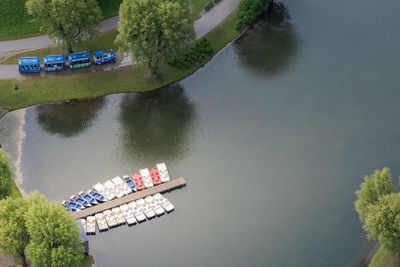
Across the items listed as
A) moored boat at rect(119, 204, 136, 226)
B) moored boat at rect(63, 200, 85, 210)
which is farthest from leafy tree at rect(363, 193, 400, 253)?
moored boat at rect(63, 200, 85, 210)

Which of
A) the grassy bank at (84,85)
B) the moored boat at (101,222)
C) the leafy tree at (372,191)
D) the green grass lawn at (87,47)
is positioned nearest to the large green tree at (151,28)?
the grassy bank at (84,85)

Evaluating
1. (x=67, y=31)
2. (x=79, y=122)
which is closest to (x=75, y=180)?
(x=79, y=122)

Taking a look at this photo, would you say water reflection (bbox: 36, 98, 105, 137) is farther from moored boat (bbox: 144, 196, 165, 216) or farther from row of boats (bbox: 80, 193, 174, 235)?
moored boat (bbox: 144, 196, 165, 216)

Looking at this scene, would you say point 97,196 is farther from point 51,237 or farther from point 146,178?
point 51,237

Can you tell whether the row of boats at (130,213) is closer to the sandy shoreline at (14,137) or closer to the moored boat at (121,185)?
the moored boat at (121,185)

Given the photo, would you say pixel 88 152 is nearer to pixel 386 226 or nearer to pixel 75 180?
pixel 75 180
